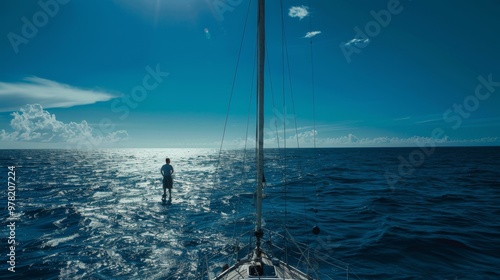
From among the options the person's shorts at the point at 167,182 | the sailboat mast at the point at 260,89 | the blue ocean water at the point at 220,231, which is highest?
the sailboat mast at the point at 260,89

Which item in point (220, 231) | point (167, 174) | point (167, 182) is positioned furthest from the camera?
point (167, 182)

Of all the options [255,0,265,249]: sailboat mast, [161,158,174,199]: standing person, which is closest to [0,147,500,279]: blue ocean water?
[161,158,174,199]: standing person

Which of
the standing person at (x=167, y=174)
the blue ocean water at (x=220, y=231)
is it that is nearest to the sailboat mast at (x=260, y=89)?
the blue ocean water at (x=220, y=231)

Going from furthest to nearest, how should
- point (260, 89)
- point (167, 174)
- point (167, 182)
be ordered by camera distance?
point (167, 182) < point (167, 174) < point (260, 89)

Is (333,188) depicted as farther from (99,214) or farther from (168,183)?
(99,214)

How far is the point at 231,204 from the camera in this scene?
20016 mm

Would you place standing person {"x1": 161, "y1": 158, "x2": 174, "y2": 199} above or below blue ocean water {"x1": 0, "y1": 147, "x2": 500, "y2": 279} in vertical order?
above

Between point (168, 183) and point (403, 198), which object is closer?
point (168, 183)

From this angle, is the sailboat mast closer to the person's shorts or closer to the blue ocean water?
the blue ocean water

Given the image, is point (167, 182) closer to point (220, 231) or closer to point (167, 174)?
point (167, 174)

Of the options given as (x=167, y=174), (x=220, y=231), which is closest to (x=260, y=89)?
(x=220, y=231)

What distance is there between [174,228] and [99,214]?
19.8 feet

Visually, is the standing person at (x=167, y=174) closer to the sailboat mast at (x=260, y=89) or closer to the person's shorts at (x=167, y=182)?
the person's shorts at (x=167, y=182)

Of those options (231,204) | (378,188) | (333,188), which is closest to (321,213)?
(231,204)
